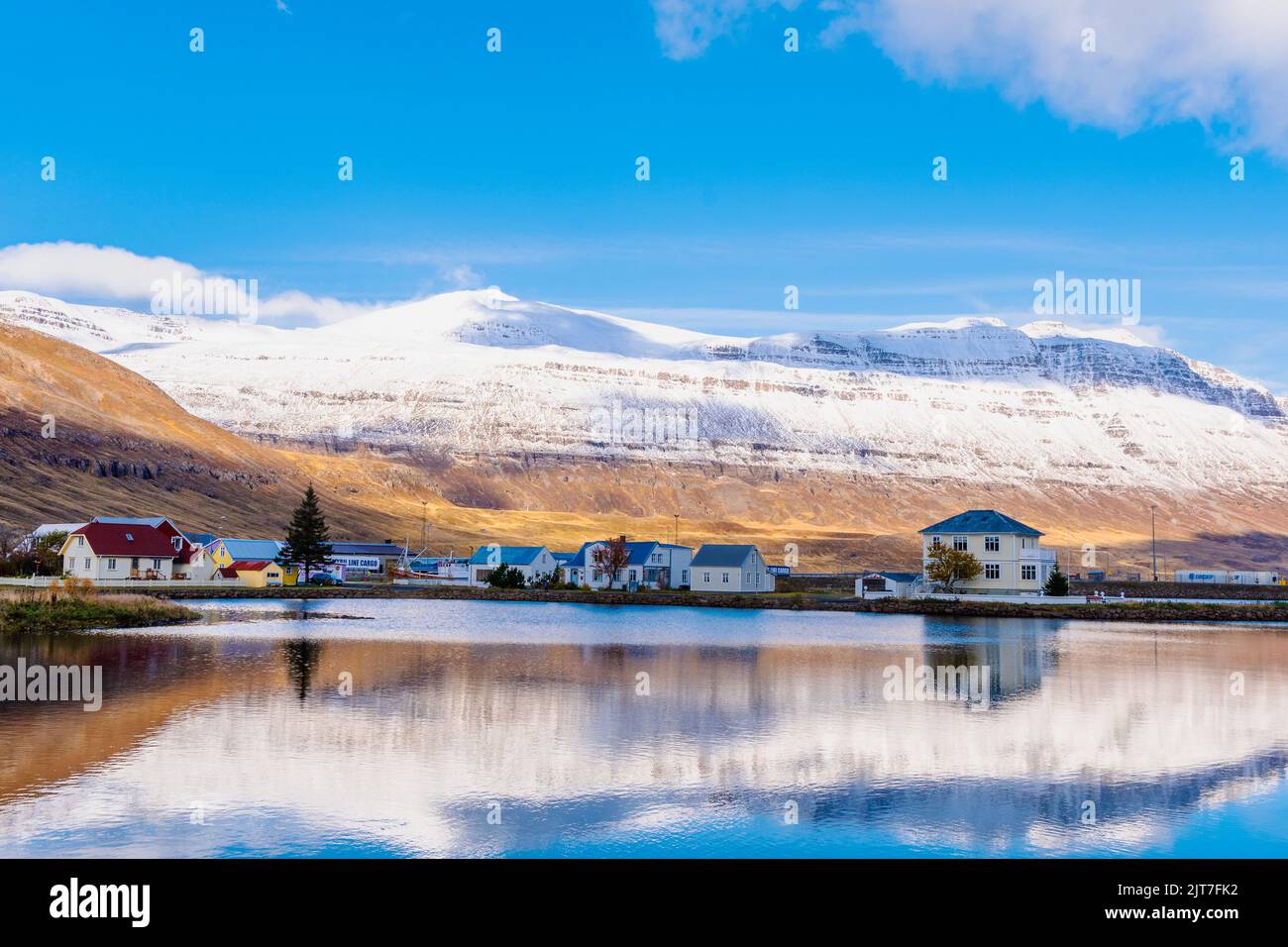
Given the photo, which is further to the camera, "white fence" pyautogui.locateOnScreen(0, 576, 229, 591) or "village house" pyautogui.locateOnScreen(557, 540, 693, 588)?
"village house" pyautogui.locateOnScreen(557, 540, 693, 588)

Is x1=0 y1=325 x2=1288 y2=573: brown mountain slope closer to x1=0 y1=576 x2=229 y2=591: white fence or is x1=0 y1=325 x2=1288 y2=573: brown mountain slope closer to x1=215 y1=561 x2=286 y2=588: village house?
x1=215 y1=561 x2=286 y2=588: village house

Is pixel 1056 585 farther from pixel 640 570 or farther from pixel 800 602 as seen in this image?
pixel 640 570

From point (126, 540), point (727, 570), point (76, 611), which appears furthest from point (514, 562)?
point (76, 611)

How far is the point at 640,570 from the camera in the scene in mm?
90625

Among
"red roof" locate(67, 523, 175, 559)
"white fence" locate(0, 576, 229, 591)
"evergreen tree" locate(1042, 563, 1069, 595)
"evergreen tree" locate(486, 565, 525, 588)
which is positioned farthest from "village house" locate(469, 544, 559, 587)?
"evergreen tree" locate(1042, 563, 1069, 595)

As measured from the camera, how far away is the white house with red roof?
72.1m

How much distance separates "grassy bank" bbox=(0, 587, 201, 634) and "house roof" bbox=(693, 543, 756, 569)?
134 ft

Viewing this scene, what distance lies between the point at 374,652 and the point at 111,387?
14550cm

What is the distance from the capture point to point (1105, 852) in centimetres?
1586

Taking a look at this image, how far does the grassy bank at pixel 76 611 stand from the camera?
41.9 m

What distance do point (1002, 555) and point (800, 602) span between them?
1471 centimetres
